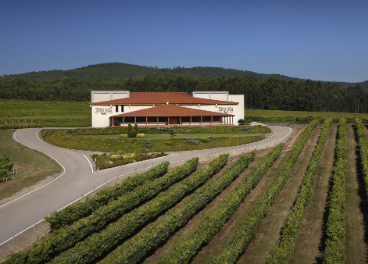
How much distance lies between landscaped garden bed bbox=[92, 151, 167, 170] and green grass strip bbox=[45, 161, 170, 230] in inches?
230

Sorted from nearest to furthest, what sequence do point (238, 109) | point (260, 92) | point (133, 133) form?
point (133, 133), point (238, 109), point (260, 92)

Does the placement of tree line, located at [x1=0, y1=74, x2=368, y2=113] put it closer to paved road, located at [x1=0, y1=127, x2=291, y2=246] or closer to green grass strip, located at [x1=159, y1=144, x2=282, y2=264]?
paved road, located at [x1=0, y1=127, x2=291, y2=246]

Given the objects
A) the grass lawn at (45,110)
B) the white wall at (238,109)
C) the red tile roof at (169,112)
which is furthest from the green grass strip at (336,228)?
the grass lawn at (45,110)

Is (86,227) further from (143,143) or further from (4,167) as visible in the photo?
(143,143)

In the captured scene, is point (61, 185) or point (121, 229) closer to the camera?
point (121, 229)

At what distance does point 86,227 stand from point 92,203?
99.9 inches

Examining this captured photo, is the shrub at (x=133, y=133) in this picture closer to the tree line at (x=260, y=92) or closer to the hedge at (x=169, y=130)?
the hedge at (x=169, y=130)

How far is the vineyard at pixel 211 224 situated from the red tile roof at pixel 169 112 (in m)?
25.4

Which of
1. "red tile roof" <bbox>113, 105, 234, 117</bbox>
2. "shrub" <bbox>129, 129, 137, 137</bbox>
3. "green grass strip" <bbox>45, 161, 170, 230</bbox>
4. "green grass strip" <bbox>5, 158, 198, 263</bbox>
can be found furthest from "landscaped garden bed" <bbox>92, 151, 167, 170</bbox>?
"red tile roof" <bbox>113, 105, 234, 117</bbox>

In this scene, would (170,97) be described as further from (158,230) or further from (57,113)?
(158,230)

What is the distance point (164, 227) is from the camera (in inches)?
601

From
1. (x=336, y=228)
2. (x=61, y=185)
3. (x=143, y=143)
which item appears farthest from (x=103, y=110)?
(x=336, y=228)

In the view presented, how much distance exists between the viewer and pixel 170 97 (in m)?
60.0

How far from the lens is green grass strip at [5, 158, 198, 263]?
12.6 m
